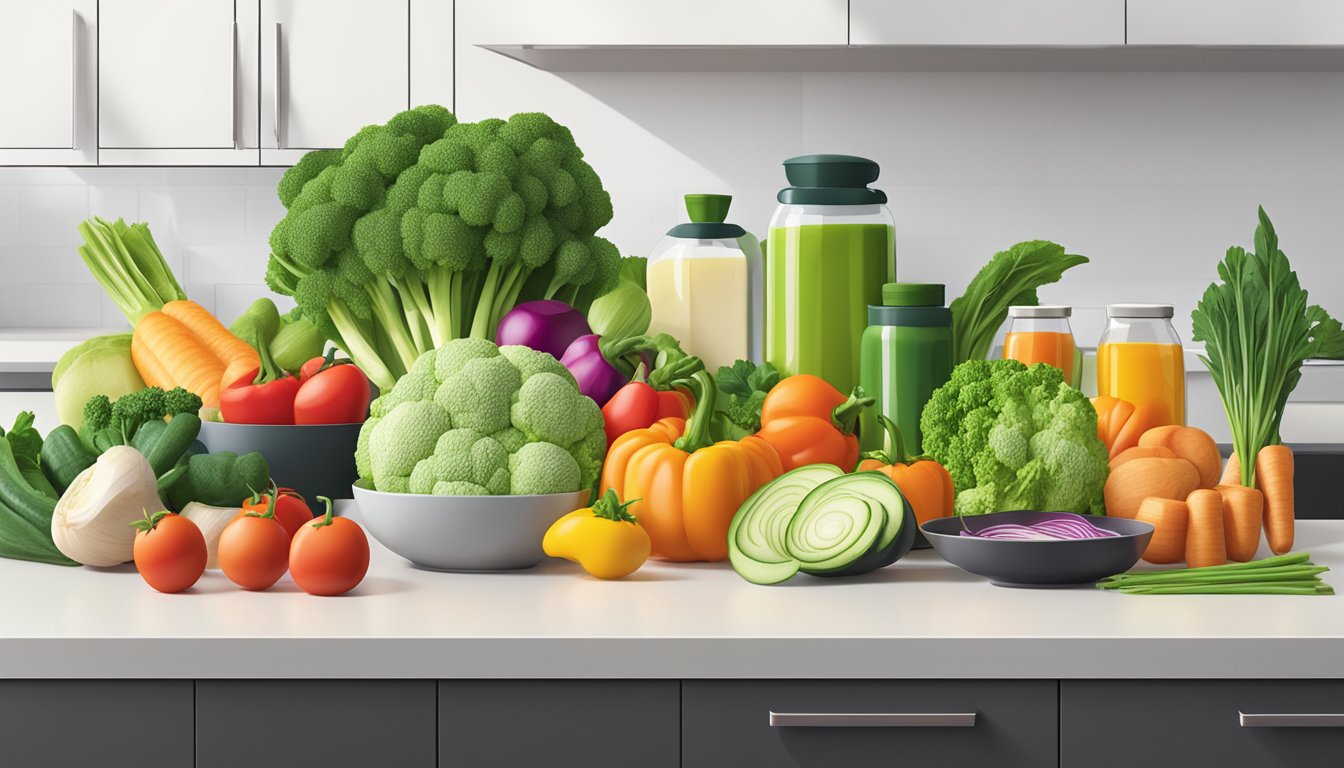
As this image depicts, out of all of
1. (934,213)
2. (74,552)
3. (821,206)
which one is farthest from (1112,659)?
(934,213)

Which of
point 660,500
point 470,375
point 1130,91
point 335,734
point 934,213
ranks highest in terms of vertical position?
point 1130,91

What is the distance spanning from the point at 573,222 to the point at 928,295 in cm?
46

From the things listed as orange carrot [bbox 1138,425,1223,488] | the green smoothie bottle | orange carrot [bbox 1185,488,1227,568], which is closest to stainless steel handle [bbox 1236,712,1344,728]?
orange carrot [bbox 1185,488,1227,568]

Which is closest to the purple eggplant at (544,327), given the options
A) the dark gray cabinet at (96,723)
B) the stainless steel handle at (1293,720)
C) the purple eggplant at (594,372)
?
the purple eggplant at (594,372)

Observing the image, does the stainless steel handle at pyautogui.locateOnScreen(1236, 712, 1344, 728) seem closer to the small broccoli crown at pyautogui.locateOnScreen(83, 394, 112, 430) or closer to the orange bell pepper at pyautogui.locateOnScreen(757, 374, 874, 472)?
the orange bell pepper at pyautogui.locateOnScreen(757, 374, 874, 472)

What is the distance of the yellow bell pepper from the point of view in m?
1.08

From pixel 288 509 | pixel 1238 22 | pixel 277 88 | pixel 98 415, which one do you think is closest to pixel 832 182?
pixel 288 509

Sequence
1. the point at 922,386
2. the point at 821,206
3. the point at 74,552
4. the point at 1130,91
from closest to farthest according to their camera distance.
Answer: the point at 74,552 → the point at 922,386 → the point at 821,206 → the point at 1130,91

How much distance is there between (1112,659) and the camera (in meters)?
0.88

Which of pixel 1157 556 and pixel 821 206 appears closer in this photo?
pixel 1157 556

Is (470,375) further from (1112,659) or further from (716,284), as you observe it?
(1112,659)

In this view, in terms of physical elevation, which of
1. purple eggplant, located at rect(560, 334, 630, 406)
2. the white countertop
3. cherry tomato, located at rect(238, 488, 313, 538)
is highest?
purple eggplant, located at rect(560, 334, 630, 406)

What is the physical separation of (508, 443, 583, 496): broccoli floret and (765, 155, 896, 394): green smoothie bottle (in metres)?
0.38

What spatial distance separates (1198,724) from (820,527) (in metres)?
0.33
